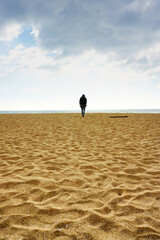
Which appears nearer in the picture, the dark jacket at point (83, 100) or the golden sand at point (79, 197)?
the golden sand at point (79, 197)

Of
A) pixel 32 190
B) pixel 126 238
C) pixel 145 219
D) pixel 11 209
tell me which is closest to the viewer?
pixel 126 238

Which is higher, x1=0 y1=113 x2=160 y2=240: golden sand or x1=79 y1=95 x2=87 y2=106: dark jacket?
x1=79 y1=95 x2=87 y2=106: dark jacket

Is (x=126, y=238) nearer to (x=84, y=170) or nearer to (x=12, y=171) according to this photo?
(x=84, y=170)

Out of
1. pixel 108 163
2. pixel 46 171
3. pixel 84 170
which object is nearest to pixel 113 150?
pixel 108 163

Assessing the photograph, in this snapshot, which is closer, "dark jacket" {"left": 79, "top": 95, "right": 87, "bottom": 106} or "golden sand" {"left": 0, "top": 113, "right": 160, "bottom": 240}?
"golden sand" {"left": 0, "top": 113, "right": 160, "bottom": 240}

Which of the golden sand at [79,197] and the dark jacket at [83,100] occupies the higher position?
the dark jacket at [83,100]

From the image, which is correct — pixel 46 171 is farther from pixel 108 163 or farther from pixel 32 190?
pixel 108 163

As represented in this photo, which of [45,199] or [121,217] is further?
[45,199]

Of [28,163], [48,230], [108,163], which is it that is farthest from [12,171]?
[108,163]

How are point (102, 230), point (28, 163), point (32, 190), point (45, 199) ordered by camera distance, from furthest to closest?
point (28, 163), point (32, 190), point (45, 199), point (102, 230)

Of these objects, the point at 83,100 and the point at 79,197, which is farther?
the point at 83,100

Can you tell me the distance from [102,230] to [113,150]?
3811 millimetres

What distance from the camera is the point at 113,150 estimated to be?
564 cm

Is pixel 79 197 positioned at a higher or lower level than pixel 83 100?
lower
